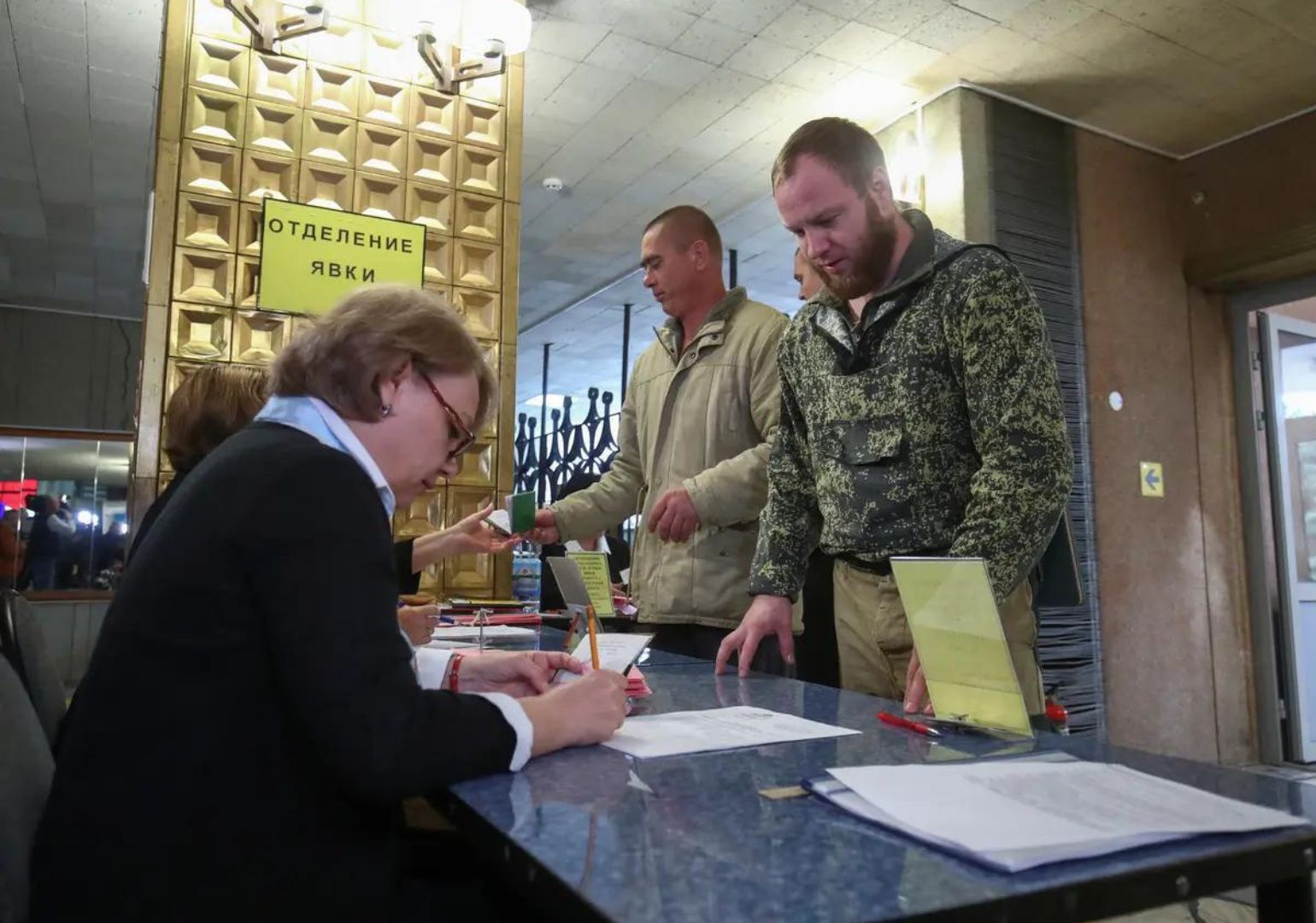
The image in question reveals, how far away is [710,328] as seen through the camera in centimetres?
227

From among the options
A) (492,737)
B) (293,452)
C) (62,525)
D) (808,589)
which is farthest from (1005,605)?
(62,525)

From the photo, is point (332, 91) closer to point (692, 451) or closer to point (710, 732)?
point (692, 451)

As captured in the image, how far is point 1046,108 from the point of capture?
427 cm

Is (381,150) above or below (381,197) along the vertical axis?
above

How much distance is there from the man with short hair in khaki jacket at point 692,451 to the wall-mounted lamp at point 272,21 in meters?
1.15

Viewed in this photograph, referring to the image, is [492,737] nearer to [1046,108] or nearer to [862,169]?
[862,169]

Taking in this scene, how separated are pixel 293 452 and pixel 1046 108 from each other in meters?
4.32

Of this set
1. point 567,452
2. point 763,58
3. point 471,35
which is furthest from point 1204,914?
point 567,452

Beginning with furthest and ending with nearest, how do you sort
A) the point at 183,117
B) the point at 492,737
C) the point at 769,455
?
1. the point at 183,117
2. the point at 769,455
3. the point at 492,737

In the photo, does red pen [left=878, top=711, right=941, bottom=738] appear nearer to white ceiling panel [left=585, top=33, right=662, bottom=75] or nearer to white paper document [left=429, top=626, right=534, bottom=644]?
white paper document [left=429, top=626, right=534, bottom=644]

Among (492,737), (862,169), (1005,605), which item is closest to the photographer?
(492,737)

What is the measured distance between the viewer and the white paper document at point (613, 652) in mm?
1274

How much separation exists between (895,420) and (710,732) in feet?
2.12

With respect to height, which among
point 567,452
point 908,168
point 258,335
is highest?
point 908,168
